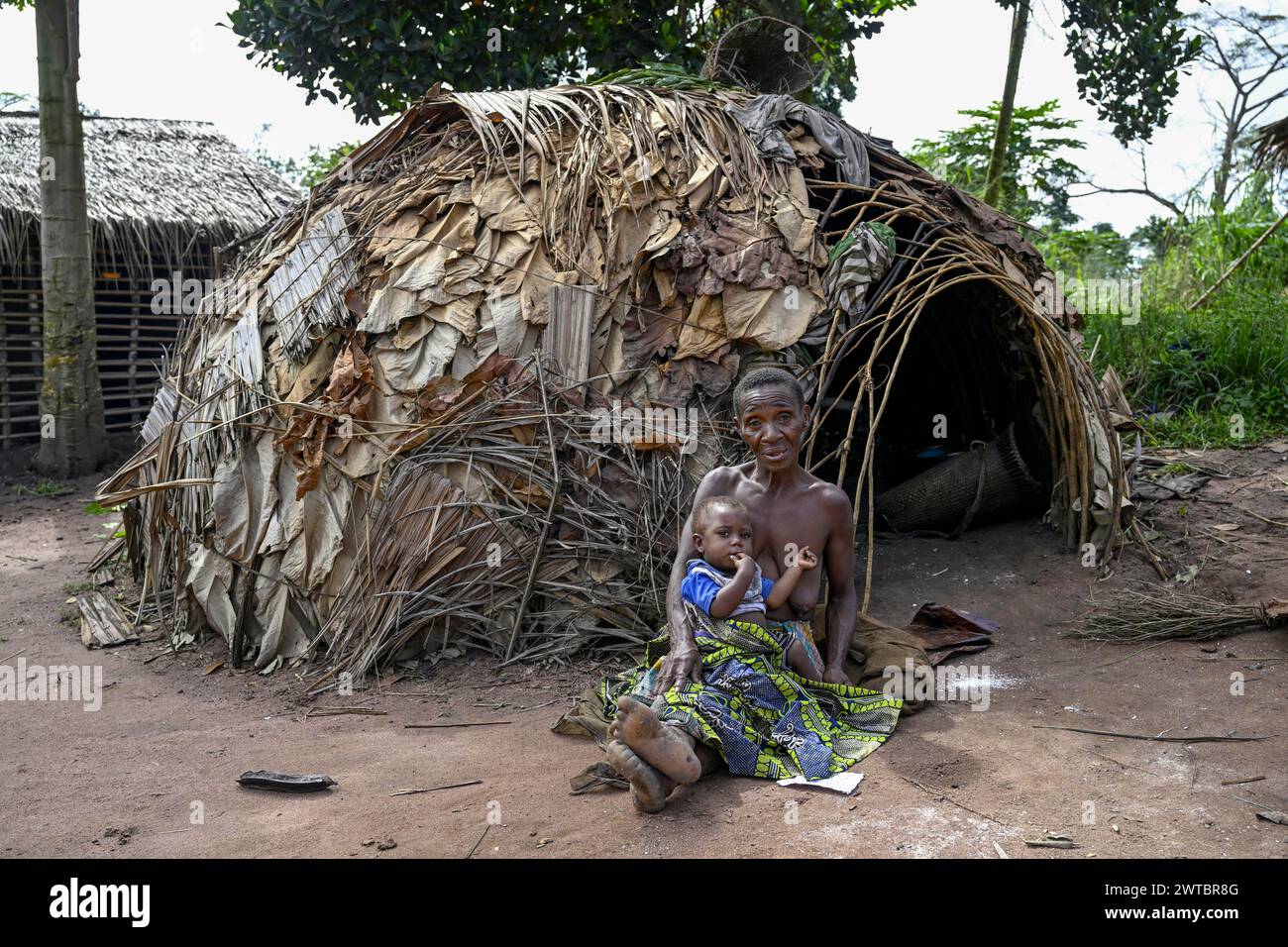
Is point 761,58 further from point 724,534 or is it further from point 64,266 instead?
point 64,266

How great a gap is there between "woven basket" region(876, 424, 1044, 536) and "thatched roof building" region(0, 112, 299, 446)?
6836mm

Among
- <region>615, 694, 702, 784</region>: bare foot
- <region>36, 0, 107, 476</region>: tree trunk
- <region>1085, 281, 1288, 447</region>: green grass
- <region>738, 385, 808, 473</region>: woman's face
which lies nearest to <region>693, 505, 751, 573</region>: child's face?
<region>738, 385, 808, 473</region>: woman's face

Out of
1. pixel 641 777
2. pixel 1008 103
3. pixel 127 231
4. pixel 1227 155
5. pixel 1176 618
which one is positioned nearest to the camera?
pixel 641 777

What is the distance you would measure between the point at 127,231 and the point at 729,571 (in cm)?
899

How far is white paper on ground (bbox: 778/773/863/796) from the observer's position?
9.71ft

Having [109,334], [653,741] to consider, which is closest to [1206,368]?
[653,741]

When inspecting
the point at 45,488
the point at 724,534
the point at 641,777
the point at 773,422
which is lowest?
the point at 641,777

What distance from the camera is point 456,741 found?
12.2ft

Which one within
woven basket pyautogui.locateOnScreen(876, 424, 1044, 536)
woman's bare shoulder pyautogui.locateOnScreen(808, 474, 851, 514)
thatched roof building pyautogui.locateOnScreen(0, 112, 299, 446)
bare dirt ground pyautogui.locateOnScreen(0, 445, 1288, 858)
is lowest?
bare dirt ground pyautogui.locateOnScreen(0, 445, 1288, 858)

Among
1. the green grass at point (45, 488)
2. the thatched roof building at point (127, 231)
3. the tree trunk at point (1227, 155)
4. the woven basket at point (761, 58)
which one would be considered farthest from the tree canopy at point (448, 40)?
the tree trunk at point (1227, 155)

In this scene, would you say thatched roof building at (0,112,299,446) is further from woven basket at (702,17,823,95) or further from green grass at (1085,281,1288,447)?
green grass at (1085,281,1288,447)

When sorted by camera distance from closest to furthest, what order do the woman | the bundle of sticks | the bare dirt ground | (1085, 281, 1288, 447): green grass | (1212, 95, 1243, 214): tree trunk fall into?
the bare dirt ground, the woman, the bundle of sticks, (1085, 281, 1288, 447): green grass, (1212, 95, 1243, 214): tree trunk

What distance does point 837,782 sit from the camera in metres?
3.01

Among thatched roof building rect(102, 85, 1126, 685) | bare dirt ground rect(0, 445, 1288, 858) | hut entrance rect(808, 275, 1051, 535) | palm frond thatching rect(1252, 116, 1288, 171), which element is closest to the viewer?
bare dirt ground rect(0, 445, 1288, 858)
